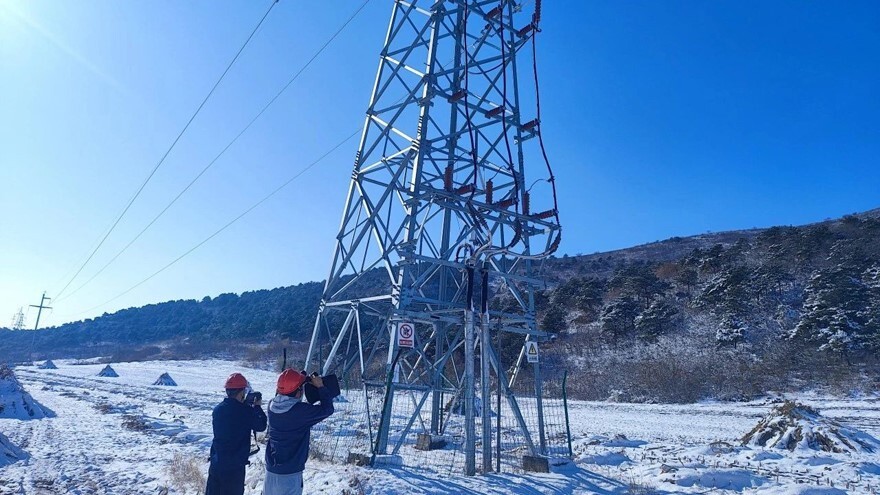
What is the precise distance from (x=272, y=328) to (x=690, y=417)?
73.6 meters

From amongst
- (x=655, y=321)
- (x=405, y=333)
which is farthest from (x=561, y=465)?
(x=655, y=321)

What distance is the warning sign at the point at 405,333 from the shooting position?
9.84 meters

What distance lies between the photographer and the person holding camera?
5.55 meters

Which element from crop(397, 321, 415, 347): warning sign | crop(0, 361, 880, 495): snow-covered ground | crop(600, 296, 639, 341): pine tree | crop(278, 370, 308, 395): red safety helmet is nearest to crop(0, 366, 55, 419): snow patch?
crop(0, 361, 880, 495): snow-covered ground

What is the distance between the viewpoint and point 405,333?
991 centimetres

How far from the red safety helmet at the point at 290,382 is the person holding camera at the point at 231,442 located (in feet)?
2.31

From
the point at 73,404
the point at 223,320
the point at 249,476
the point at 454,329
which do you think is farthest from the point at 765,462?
the point at 223,320

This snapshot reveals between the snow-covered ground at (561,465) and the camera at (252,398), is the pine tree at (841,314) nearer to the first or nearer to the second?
the snow-covered ground at (561,465)

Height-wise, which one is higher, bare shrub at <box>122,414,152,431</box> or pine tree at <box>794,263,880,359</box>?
pine tree at <box>794,263,880,359</box>

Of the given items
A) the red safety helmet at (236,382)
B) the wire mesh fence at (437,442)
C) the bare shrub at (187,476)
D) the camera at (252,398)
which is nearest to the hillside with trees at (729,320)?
the wire mesh fence at (437,442)

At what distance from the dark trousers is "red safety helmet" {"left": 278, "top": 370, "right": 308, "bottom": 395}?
1.21 meters

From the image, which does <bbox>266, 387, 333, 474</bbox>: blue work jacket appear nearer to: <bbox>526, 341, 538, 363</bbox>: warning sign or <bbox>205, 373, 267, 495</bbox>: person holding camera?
<bbox>205, 373, 267, 495</bbox>: person holding camera

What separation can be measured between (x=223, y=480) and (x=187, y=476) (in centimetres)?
410

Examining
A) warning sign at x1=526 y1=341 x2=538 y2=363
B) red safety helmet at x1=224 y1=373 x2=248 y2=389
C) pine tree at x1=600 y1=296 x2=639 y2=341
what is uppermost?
pine tree at x1=600 y1=296 x2=639 y2=341
